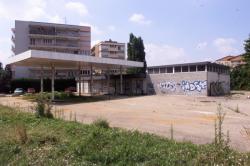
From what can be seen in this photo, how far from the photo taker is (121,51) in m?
135

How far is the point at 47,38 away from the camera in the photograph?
95438mm

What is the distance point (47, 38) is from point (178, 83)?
2121 inches

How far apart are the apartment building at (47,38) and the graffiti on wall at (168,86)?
128 feet

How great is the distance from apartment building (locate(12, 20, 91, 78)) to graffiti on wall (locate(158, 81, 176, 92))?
1540 inches

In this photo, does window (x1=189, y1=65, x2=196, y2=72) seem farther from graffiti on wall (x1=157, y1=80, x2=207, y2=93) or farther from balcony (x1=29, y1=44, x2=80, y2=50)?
balcony (x1=29, y1=44, x2=80, y2=50)

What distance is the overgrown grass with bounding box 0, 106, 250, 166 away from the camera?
7.55 m

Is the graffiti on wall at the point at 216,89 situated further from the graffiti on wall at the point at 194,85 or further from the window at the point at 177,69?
the window at the point at 177,69

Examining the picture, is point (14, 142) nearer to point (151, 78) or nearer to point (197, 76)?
point (197, 76)

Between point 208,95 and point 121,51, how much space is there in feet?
291

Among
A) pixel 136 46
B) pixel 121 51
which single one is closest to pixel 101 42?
pixel 121 51

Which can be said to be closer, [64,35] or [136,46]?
[136,46]

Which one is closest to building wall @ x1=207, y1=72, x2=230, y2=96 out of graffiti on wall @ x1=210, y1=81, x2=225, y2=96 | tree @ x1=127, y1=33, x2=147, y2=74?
graffiti on wall @ x1=210, y1=81, x2=225, y2=96

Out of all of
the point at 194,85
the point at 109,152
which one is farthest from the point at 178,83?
the point at 109,152

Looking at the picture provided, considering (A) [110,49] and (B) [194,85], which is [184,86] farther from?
(A) [110,49]
